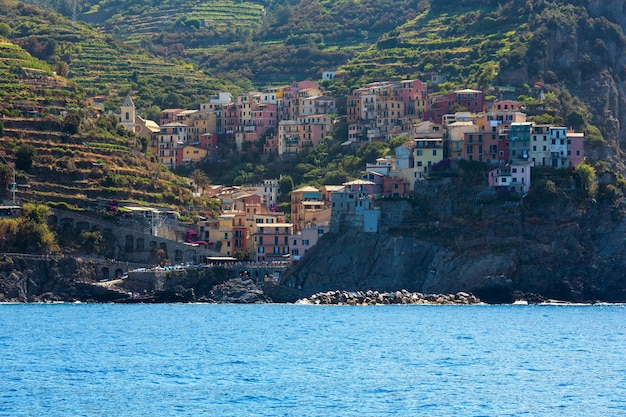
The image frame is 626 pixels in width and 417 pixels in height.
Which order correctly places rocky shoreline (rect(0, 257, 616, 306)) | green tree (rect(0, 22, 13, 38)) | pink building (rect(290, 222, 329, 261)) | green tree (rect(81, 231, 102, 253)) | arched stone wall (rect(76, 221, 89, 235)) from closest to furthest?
rocky shoreline (rect(0, 257, 616, 306)), green tree (rect(81, 231, 102, 253)), arched stone wall (rect(76, 221, 89, 235)), pink building (rect(290, 222, 329, 261)), green tree (rect(0, 22, 13, 38))

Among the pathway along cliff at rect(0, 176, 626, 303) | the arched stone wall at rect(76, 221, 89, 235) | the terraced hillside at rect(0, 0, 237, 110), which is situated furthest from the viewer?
the terraced hillside at rect(0, 0, 237, 110)

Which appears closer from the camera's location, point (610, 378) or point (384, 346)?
point (610, 378)

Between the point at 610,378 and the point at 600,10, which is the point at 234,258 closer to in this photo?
the point at 600,10

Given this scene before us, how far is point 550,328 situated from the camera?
9569cm

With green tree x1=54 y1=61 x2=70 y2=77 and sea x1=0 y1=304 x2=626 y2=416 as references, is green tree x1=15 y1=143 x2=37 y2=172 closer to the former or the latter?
sea x1=0 y1=304 x2=626 y2=416

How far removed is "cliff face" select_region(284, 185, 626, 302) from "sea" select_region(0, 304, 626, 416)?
6.40 m

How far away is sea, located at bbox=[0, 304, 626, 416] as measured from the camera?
6041 centimetres

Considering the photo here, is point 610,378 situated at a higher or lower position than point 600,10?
lower

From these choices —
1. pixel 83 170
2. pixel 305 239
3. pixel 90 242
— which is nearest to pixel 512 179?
pixel 305 239

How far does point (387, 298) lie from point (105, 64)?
76.8 metres

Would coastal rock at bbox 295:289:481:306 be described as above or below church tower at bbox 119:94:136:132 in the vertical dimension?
below

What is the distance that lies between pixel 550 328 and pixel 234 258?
41.9 m

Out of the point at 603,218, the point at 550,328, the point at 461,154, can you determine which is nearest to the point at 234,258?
the point at 461,154

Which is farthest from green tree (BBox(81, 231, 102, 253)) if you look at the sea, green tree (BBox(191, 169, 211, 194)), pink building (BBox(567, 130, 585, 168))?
pink building (BBox(567, 130, 585, 168))
